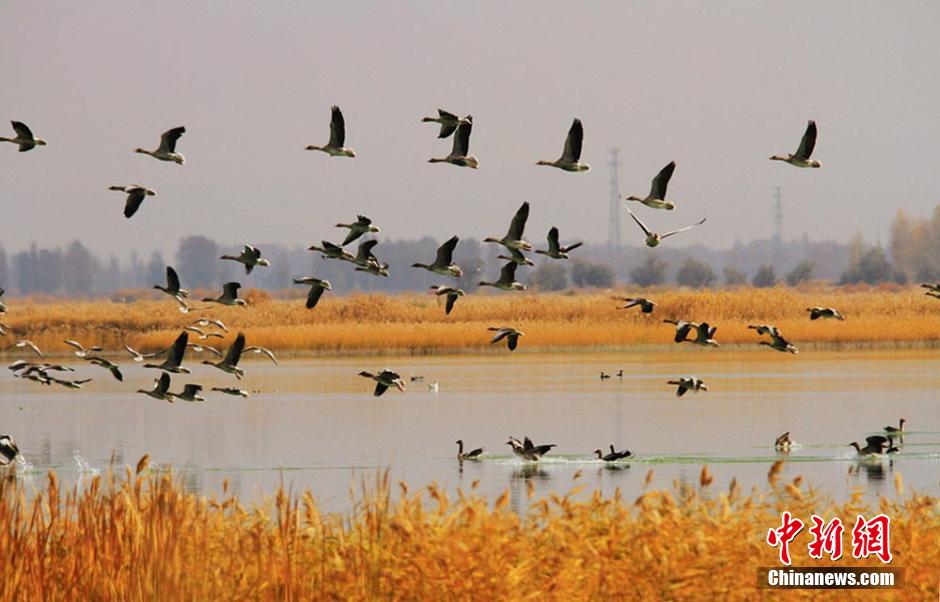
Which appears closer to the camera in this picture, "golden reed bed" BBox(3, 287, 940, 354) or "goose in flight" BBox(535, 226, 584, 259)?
"goose in flight" BBox(535, 226, 584, 259)

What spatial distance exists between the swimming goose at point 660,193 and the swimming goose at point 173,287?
194 inches

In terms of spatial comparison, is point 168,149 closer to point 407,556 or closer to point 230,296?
point 230,296

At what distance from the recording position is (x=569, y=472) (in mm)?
25906

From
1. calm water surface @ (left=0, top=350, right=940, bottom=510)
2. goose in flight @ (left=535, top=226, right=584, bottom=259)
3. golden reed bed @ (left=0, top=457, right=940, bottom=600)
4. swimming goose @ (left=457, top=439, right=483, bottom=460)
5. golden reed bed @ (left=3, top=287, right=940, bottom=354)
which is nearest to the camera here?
golden reed bed @ (left=0, top=457, right=940, bottom=600)

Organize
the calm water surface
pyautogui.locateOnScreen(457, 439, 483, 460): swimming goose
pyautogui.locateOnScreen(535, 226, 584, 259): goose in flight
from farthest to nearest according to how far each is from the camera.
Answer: pyautogui.locateOnScreen(457, 439, 483, 460): swimming goose, the calm water surface, pyautogui.locateOnScreen(535, 226, 584, 259): goose in flight

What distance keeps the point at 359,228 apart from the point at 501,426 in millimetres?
18251

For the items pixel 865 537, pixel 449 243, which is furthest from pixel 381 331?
pixel 865 537

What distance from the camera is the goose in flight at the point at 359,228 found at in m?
16.8

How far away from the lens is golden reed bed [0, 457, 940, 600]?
11516mm

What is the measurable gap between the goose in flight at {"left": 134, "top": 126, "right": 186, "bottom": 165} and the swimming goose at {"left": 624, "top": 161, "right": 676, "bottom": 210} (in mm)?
4849

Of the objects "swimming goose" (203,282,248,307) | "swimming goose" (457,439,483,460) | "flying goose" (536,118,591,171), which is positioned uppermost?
"flying goose" (536,118,591,171)

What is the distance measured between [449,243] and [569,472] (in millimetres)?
9842

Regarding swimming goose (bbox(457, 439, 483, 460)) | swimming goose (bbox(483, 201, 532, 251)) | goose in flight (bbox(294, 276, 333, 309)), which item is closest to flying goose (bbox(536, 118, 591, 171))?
swimming goose (bbox(483, 201, 532, 251))

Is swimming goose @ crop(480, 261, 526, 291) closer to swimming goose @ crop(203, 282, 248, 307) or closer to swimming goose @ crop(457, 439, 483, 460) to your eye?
swimming goose @ crop(203, 282, 248, 307)
